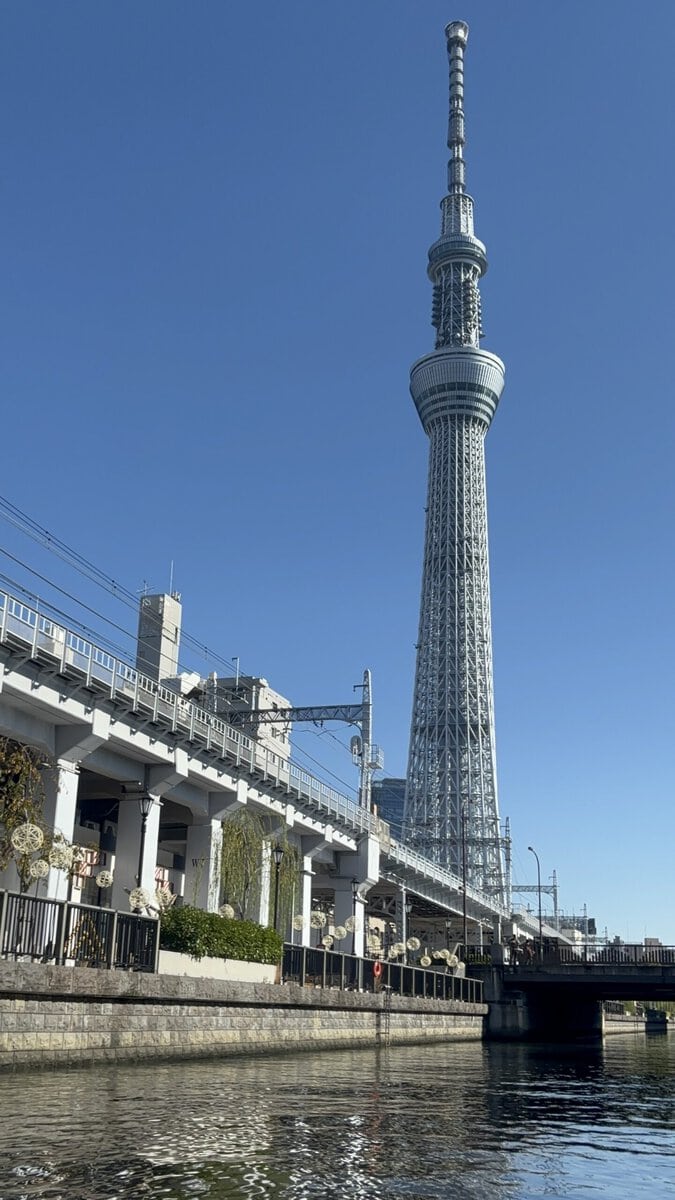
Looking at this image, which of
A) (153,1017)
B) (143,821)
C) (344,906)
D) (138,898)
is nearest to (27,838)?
(153,1017)

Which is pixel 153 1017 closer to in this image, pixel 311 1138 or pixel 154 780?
pixel 311 1138

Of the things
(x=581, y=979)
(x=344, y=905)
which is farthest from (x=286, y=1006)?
(x=581, y=979)

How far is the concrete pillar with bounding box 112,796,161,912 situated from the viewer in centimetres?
4656

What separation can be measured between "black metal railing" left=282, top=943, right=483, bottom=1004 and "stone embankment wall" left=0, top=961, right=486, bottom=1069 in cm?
148

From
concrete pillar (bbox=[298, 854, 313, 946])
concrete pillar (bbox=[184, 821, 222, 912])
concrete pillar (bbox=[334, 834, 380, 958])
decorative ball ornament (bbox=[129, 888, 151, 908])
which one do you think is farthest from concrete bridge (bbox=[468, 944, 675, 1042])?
decorative ball ornament (bbox=[129, 888, 151, 908])

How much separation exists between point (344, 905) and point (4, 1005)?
5439 cm

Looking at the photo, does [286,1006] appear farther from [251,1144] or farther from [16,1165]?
[16,1165]

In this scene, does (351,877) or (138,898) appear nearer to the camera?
(138,898)

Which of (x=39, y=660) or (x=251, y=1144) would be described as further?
(x=39, y=660)

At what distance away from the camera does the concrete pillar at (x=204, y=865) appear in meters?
53.2

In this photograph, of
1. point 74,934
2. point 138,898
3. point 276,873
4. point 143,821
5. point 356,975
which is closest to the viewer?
point 74,934

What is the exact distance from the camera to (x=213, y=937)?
121ft

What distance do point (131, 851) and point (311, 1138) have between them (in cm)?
3369

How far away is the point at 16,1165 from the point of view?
11781 mm
